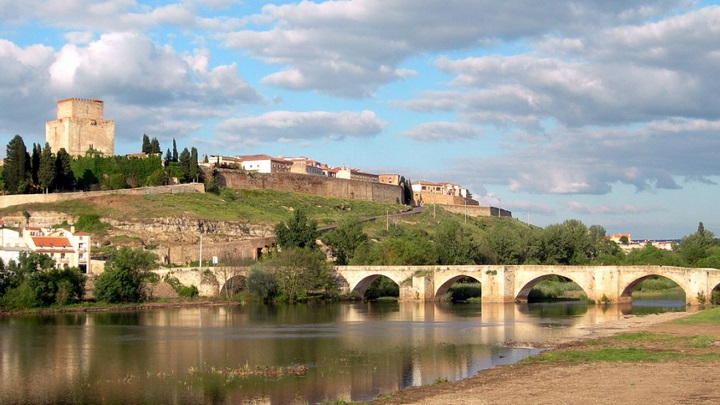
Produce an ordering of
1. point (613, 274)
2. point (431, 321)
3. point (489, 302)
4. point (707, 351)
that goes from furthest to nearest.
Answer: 1. point (489, 302)
2. point (613, 274)
3. point (431, 321)
4. point (707, 351)

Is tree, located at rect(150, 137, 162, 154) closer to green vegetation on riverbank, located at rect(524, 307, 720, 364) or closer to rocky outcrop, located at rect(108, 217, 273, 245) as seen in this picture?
rocky outcrop, located at rect(108, 217, 273, 245)

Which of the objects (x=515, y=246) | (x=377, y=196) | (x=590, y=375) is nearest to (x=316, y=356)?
(x=590, y=375)

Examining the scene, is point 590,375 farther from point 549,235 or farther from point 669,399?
point 549,235

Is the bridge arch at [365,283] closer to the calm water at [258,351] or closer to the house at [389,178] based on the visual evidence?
the calm water at [258,351]

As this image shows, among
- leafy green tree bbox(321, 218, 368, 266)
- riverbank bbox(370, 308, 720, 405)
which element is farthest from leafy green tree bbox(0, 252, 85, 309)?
riverbank bbox(370, 308, 720, 405)

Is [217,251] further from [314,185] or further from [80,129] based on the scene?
[314,185]

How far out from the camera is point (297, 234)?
57625mm

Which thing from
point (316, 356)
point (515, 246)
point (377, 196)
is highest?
point (377, 196)

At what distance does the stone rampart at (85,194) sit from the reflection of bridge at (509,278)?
1795cm

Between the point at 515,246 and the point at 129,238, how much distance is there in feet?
87.7

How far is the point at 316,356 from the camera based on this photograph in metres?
26.7

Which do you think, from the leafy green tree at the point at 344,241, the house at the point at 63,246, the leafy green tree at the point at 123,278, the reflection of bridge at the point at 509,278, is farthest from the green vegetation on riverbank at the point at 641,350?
the house at the point at 63,246

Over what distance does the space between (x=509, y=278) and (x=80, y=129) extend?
43432 mm

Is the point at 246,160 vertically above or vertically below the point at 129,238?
above
